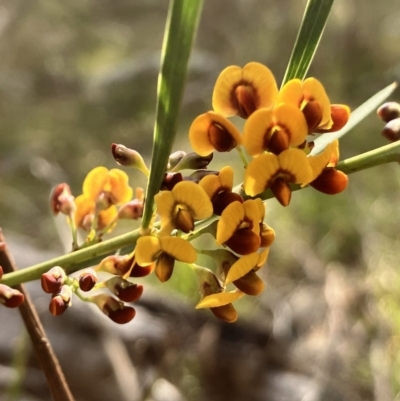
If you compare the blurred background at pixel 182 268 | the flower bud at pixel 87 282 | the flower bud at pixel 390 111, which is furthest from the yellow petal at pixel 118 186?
the blurred background at pixel 182 268

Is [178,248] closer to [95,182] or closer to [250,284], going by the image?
[250,284]

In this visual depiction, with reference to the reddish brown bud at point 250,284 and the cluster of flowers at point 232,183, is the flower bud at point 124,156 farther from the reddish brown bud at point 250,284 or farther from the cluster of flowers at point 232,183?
the reddish brown bud at point 250,284

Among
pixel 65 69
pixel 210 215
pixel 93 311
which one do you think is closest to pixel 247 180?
pixel 210 215

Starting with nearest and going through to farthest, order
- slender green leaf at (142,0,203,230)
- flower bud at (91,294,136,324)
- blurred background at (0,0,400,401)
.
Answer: slender green leaf at (142,0,203,230), flower bud at (91,294,136,324), blurred background at (0,0,400,401)

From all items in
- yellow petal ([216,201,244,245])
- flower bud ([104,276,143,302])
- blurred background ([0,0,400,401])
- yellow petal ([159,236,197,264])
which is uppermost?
blurred background ([0,0,400,401])

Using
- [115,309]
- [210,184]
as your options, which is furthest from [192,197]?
[115,309]

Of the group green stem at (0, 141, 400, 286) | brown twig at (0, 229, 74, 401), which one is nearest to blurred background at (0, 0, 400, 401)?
brown twig at (0, 229, 74, 401)

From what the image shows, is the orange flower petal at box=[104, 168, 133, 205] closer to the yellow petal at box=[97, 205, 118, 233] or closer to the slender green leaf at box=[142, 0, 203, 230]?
the yellow petal at box=[97, 205, 118, 233]
